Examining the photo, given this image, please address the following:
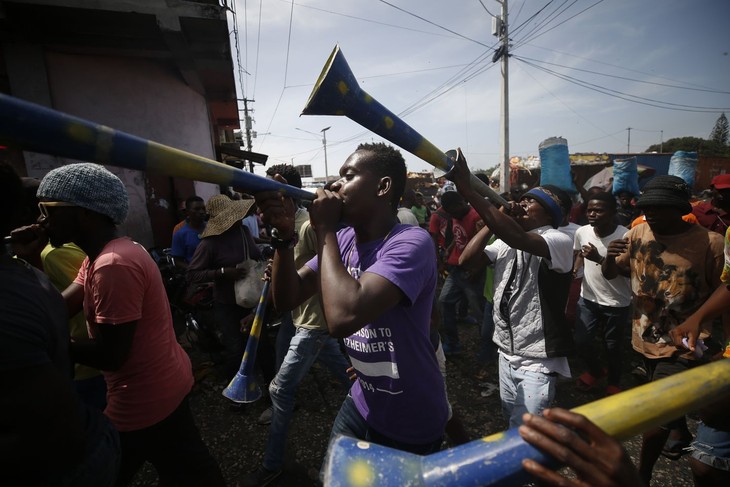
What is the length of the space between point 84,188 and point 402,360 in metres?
1.64

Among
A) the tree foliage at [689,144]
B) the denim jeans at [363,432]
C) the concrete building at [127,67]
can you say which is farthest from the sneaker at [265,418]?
the tree foliage at [689,144]

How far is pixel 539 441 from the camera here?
2.33 feet

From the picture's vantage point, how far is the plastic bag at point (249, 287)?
3424mm

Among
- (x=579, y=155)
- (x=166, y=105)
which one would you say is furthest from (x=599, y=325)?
(x=579, y=155)

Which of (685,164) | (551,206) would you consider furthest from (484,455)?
(685,164)

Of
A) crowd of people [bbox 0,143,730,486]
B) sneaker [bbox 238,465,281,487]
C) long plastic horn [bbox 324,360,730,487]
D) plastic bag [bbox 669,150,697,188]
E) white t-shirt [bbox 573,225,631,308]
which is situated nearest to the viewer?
long plastic horn [bbox 324,360,730,487]

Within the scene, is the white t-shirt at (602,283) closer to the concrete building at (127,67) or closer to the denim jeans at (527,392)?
the denim jeans at (527,392)

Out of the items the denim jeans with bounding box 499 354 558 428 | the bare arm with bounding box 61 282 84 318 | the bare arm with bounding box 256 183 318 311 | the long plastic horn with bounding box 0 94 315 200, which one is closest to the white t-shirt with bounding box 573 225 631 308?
the denim jeans with bounding box 499 354 558 428

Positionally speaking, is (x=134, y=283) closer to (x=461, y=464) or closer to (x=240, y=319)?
(x=461, y=464)

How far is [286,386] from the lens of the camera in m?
2.63

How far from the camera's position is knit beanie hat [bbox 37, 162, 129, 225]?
1.59 meters

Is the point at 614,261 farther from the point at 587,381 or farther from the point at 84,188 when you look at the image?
the point at 84,188

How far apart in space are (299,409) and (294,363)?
3.50 ft

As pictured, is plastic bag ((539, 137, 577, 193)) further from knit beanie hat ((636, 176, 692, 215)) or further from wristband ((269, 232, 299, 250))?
wristband ((269, 232, 299, 250))
